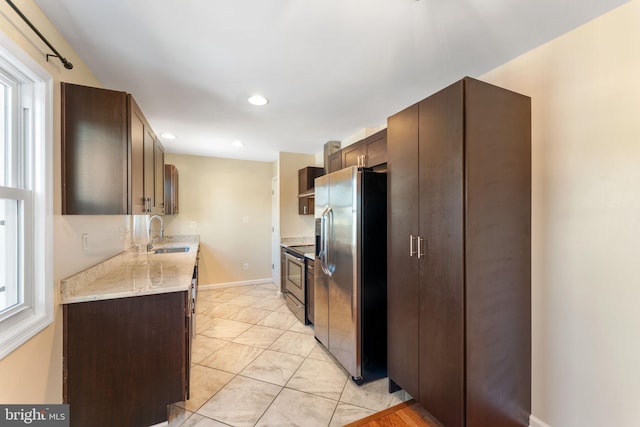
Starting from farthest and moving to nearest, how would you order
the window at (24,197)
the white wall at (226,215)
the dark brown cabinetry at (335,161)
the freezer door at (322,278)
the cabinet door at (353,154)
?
1. the white wall at (226,215)
2. the dark brown cabinetry at (335,161)
3. the cabinet door at (353,154)
4. the freezer door at (322,278)
5. the window at (24,197)

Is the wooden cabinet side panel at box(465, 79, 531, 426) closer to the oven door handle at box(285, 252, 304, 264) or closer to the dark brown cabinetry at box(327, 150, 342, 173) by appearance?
the dark brown cabinetry at box(327, 150, 342, 173)

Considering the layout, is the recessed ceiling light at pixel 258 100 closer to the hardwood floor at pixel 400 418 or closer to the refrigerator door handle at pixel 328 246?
the refrigerator door handle at pixel 328 246

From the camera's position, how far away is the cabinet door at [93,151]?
1.54 m

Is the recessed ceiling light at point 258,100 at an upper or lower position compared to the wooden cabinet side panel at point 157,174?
upper

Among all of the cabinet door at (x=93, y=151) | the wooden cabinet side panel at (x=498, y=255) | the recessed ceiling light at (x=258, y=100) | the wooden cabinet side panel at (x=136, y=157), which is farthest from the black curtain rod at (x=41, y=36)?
the wooden cabinet side panel at (x=498, y=255)

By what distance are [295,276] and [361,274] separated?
1.62 m

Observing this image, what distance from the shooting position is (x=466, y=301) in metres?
1.39

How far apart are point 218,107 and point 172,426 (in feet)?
8.48

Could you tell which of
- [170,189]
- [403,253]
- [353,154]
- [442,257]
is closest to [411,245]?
[403,253]

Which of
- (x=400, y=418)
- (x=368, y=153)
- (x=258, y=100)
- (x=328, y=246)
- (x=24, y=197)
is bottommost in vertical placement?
(x=400, y=418)

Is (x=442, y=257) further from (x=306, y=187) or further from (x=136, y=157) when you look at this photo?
(x=306, y=187)

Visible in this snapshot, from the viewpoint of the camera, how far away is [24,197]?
128 cm

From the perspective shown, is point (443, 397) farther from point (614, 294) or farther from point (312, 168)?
point (312, 168)

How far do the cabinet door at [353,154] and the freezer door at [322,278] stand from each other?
1.46 feet
